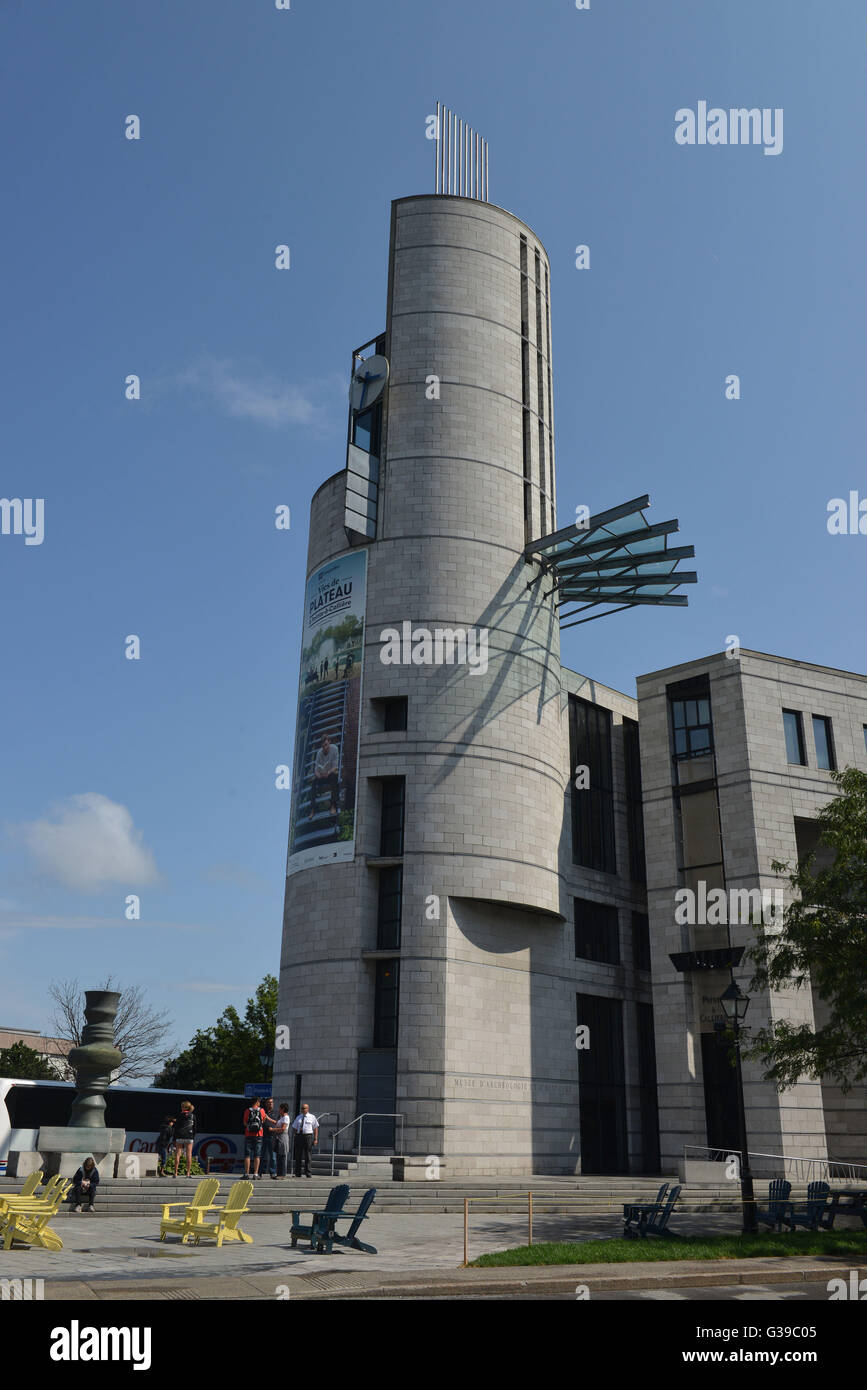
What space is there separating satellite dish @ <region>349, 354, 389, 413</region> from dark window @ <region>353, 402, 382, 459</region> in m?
0.30

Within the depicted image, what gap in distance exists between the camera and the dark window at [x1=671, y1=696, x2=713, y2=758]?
4134cm

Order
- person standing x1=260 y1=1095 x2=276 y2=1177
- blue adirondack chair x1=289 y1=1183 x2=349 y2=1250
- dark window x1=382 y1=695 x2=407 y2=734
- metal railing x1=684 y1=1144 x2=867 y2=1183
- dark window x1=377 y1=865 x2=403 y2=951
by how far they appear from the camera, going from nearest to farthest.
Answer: blue adirondack chair x1=289 y1=1183 x2=349 y2=1250, person standing x1=260 y1=1095 x2=276 y2=1177, dark window x1=377 y1=865 x2=403 y2=951, metal railing x1=684 y1=1144 x2=867 y2=1183, dark window x1=382 y1=695 x2=407 y2=734

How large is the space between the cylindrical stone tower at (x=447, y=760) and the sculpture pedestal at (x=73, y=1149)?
10262mm

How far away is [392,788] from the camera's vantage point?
3575 centimetres

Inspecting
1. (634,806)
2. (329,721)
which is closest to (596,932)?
(634,806)

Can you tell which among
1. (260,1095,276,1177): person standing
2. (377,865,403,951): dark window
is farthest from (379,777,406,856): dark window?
(260,1095,276,1177): person standing

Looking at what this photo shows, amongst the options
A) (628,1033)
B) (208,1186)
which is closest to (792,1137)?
(628,1033)

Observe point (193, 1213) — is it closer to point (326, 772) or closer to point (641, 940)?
point (326, 772)

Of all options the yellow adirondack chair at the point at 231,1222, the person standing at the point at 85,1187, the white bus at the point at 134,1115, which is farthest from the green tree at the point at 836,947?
the white bus at the point at 134,1115

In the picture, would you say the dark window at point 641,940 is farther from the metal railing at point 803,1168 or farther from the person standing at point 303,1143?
the person standing at point 303,1143

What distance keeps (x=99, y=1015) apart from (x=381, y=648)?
52.1ft

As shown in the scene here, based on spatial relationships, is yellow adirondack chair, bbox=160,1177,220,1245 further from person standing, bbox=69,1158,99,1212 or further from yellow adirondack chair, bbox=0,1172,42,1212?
person standing, bbox=69,1158,99,1212

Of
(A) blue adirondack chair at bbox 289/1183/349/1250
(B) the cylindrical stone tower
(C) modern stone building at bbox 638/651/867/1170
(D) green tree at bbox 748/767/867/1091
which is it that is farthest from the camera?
(C) modern stone building at bbox 638/651/867/1170
